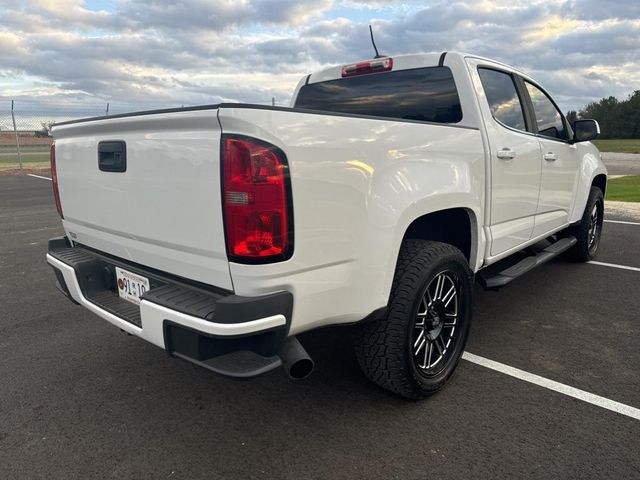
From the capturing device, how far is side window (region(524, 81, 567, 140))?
4.16m

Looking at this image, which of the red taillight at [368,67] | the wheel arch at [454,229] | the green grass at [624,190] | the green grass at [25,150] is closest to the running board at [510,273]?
the wheel arch at [454,229]

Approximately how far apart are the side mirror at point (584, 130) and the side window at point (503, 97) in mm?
1152

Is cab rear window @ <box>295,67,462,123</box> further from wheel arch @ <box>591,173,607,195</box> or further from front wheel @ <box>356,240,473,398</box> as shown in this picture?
wheel arch @ <box>591,173,607,195</box>

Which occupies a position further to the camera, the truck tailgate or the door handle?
the door handle

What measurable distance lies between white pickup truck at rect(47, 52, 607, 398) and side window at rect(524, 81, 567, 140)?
24.8 inches

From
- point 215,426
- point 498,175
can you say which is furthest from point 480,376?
point 215,426

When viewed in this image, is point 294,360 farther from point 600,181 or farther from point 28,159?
point 28,159

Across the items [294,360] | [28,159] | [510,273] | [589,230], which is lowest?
[589,230]

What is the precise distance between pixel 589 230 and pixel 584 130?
4.43ft

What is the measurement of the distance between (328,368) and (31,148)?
38187mm

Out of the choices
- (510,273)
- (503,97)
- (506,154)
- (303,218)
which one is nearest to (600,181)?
(503,97)

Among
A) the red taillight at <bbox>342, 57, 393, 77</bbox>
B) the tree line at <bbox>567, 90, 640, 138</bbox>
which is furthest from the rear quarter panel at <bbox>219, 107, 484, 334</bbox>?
the tree line at <bbox>567, 90, 640, 138</bbox>

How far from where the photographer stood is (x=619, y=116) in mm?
67812

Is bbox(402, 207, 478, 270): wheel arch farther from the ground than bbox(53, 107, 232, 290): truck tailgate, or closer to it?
closer to it
